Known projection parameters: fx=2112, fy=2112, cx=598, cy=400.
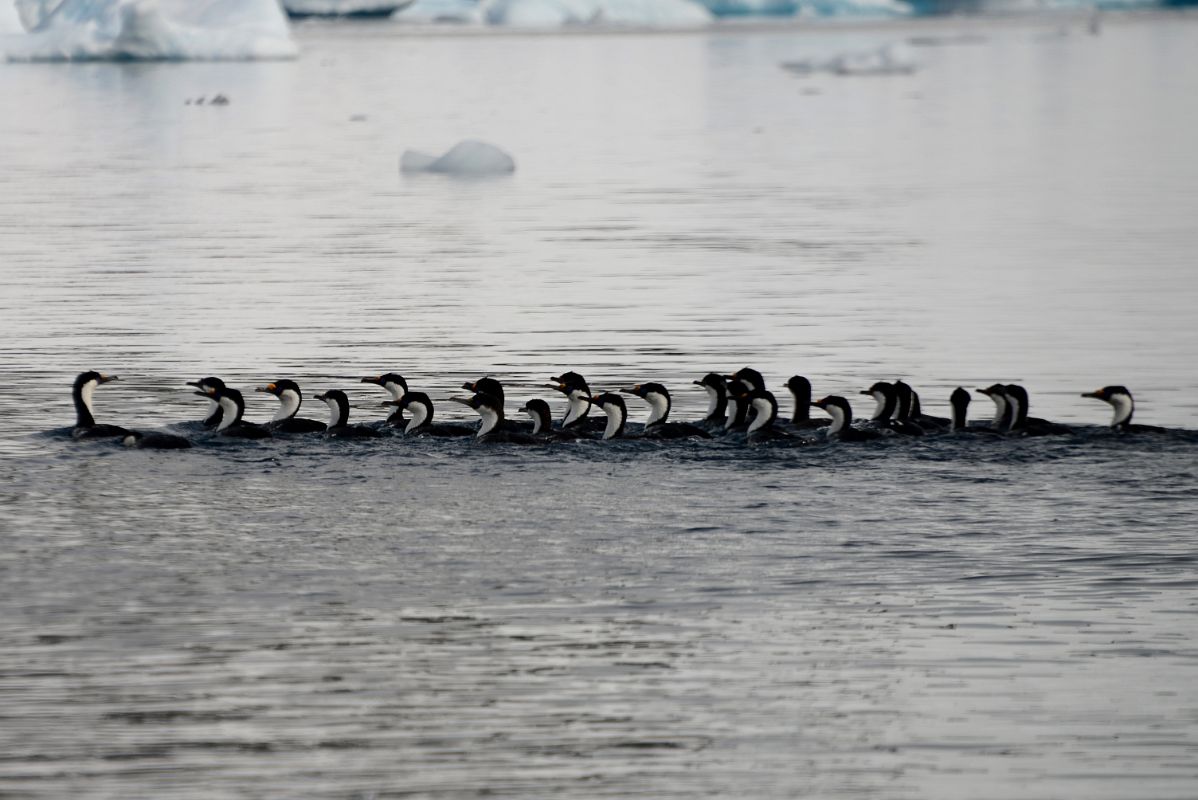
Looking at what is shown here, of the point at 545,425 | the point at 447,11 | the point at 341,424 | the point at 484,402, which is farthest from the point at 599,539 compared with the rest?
the point at 447,11

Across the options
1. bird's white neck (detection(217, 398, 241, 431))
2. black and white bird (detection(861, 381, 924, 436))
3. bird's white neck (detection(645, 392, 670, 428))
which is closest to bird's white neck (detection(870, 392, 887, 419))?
black and white bird (detection(861, 381, 924, 436))

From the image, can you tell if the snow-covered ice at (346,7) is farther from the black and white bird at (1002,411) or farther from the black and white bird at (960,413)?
the black and white bird at (1002,411)

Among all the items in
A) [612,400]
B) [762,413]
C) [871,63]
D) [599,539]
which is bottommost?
[599,539]

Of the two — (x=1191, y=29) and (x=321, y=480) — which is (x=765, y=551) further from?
(x=1191, y=29)

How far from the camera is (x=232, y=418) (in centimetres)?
1678

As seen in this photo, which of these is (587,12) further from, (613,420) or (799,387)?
(613,420)

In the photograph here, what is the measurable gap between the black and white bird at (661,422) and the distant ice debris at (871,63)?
3286 inches

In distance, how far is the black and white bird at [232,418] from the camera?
650 inches

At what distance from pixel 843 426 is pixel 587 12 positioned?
145 m

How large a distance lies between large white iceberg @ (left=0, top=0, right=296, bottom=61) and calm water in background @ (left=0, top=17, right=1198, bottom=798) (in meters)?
49.2

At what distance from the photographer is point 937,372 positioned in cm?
2075

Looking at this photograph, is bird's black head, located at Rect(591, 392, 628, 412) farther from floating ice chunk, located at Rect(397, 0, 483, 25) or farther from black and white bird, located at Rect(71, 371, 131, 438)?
floating ice chunk, located at Rect(397, 0, 483, 25)

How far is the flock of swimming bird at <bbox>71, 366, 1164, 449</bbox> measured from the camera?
16.4 metres

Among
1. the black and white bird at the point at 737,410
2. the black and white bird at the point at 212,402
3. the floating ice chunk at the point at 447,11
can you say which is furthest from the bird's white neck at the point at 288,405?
the floating ice chunk at the point at 447,11
